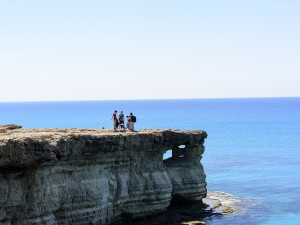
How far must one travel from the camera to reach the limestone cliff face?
26578 millimetres

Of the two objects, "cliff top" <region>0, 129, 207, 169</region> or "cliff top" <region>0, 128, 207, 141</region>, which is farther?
"cliff top" <region>0, 128, 207, 141</region>

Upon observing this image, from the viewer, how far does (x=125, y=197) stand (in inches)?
1326

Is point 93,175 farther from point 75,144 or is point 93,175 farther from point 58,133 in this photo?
point 58,133

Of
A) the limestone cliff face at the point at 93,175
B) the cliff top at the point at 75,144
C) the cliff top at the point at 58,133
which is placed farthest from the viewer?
the cliff top at the point at 58,133

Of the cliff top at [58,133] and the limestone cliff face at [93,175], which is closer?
the limestone cliff face at [93,175]

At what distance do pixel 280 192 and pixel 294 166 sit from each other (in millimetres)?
18331

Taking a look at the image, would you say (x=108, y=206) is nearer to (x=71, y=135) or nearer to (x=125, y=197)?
(x=125, y=197)

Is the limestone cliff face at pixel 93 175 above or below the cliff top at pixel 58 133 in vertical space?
below

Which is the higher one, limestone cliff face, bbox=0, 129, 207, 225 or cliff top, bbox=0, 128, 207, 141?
cliff top, bbox=0, 128, 207, 141

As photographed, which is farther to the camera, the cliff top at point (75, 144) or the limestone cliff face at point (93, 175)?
the limestone cliff face at point (93, 175)

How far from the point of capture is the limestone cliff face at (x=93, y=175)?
26578mm

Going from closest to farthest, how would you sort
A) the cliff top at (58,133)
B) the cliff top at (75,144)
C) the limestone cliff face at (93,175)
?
the cliff top at (75,144) → the limestone cliff face at (93,175) → the cliff top at (58,133)

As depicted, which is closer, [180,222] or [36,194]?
[36,194]

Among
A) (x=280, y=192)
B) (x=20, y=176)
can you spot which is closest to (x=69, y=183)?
(x=20, y=176)
